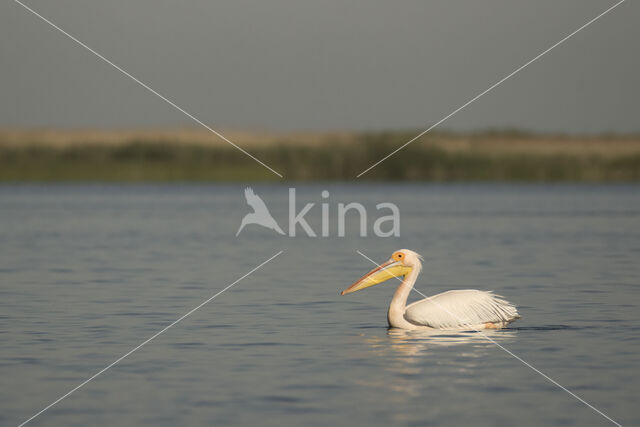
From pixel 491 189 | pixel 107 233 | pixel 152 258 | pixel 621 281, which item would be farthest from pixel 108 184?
pixel 621 281

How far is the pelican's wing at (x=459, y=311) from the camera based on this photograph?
425 inches

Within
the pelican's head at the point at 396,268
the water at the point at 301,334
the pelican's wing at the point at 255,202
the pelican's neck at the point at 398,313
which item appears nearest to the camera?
the water at the point at 301,334

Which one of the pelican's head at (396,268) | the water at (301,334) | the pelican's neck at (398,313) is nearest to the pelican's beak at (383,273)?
the pelican's head at (396,268)

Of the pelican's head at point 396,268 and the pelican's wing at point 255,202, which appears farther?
the pelican's wing at point 255,202

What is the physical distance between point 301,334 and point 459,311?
5.09 ft

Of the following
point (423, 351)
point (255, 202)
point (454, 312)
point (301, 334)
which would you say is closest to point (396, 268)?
point (454, 312)

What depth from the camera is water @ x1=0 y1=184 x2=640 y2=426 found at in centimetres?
763

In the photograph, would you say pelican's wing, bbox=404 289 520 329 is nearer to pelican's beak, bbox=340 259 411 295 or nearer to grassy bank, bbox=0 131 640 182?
pelican's beak, bbox=340 259 411 295

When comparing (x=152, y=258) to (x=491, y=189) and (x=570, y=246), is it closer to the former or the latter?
(x=570, y=246)

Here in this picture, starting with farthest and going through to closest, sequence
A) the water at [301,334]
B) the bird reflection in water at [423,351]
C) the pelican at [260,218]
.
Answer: the pelican at [260,218]
the bird reflection in water at [423,351]
the water at [301,334]

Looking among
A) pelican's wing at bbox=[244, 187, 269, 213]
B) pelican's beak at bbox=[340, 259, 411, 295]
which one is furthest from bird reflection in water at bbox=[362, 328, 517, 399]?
pelican's wing at bbox=[244, 187, 269, 213]

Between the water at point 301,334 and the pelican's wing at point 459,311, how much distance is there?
165 millimetres

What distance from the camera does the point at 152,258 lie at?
1897 centimetres

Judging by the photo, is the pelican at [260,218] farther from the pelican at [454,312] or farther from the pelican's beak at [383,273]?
the pelican at [454,312]
